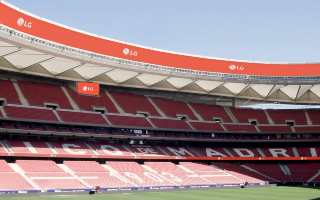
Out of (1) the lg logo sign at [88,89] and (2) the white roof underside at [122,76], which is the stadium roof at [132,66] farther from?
(1) the lg logo sign at [88,89]

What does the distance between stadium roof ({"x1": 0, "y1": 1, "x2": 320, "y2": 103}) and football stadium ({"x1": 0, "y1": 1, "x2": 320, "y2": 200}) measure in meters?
0.11

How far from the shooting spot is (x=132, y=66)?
40969mm

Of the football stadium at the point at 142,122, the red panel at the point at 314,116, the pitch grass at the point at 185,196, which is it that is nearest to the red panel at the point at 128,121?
the football stadium at the point at 142,122

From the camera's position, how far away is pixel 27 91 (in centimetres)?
4369

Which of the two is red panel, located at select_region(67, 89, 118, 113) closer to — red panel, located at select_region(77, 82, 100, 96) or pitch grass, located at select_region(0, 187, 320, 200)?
red panel, located at select_region(77, 82, 100, 96)

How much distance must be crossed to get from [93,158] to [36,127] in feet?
20.9

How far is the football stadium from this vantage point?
35500mm

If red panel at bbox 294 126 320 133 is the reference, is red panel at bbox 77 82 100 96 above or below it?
above

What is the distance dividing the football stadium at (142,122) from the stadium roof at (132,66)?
11cm

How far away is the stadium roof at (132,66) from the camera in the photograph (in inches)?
1318

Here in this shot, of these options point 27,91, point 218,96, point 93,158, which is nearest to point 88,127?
point 93,158

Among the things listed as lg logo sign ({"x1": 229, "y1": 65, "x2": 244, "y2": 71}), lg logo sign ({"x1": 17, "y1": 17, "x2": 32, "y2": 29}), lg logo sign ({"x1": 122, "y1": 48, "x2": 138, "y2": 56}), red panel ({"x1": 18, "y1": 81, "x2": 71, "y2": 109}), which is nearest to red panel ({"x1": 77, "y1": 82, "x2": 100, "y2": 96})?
red panel ({"x1": 18, "y1": 81, "x2": 71, "y2": 109})

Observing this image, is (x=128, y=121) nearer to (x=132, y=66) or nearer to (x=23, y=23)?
(x=132, y=66)

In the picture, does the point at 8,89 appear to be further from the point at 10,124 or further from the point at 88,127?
the point at 88,127
